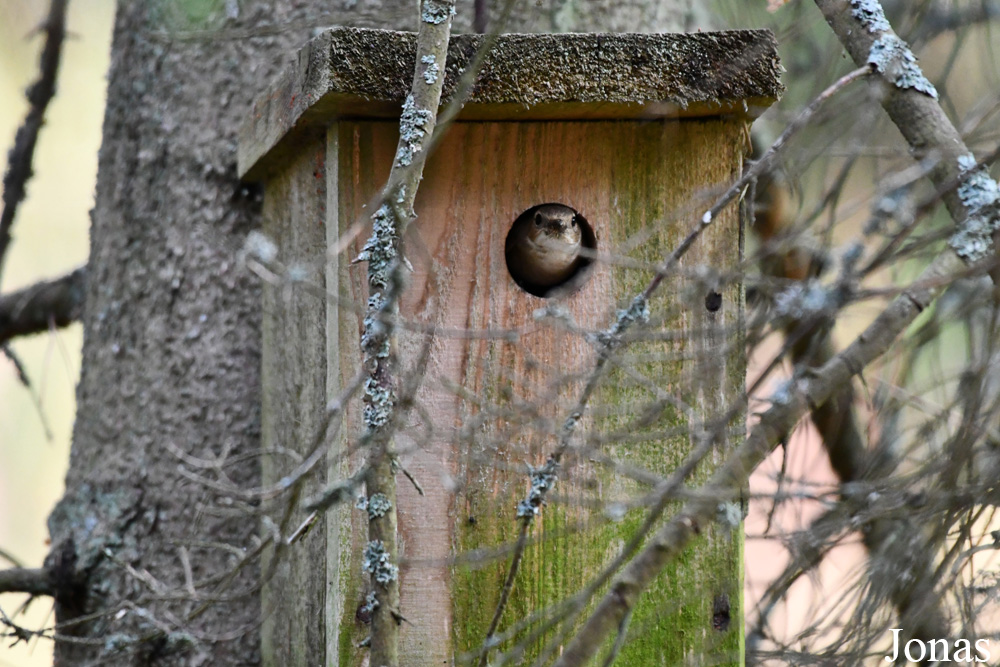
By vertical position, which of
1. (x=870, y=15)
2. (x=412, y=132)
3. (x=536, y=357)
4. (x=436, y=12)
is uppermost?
(x=870, y=15)

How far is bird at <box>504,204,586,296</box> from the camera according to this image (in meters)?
1.86

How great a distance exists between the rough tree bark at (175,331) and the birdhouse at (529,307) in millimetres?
481

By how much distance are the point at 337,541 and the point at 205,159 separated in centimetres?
98

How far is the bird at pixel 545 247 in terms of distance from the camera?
73.2 inches

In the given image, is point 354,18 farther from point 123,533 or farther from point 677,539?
point 677,539

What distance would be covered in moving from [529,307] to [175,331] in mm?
881

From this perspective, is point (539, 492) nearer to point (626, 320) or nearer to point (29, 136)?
point (626, 320)

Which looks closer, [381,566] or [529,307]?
[381,566]

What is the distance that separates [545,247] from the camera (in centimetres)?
194

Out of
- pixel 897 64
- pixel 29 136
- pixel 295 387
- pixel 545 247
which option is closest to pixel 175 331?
pixel 295 387

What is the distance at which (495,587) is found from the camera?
1.74 metres

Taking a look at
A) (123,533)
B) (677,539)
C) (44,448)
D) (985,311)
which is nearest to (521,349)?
(677,539)

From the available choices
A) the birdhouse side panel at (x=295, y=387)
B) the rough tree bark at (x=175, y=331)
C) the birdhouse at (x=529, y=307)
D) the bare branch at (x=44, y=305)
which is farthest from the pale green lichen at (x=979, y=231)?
the bare branch at (x=44, y=305)

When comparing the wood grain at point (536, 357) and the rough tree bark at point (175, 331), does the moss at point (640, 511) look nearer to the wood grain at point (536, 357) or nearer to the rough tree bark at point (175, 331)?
the wood grain at point (536, 357)
